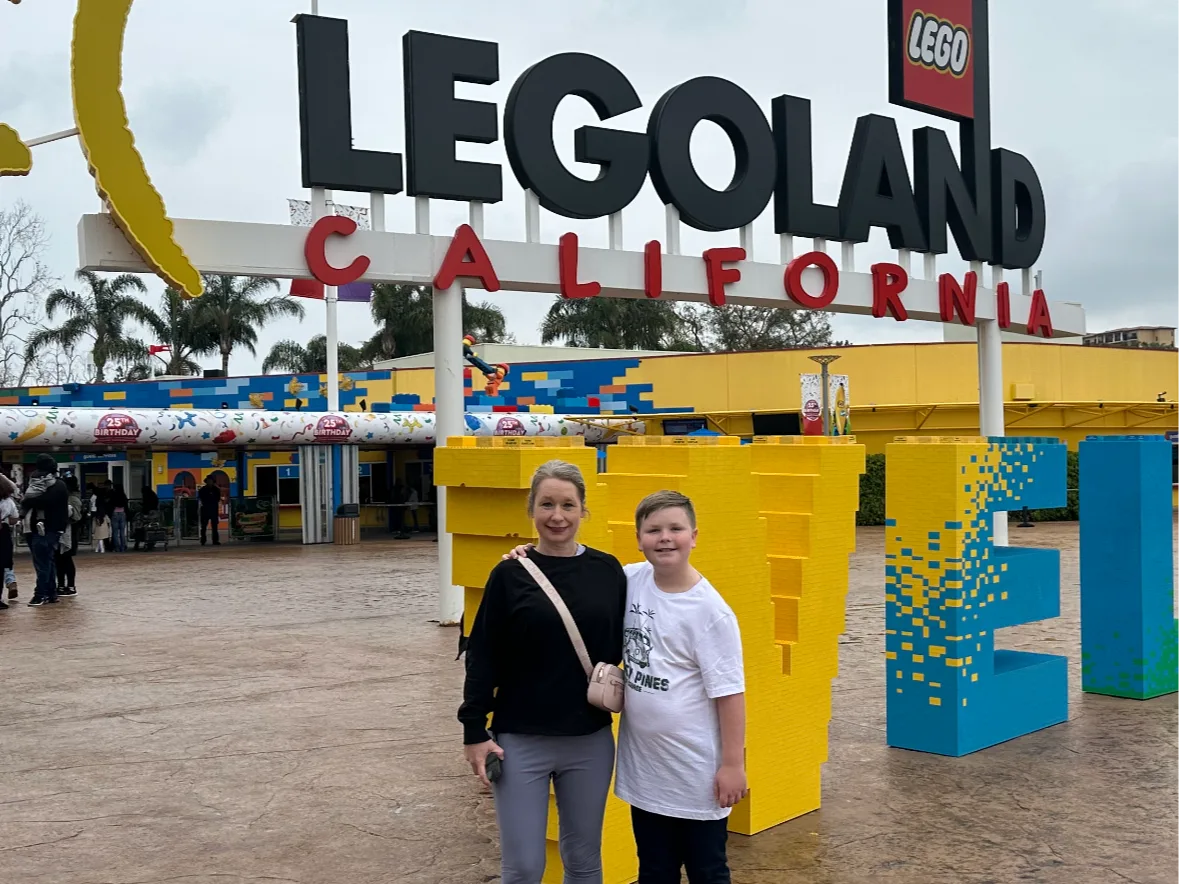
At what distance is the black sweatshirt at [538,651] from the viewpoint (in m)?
3.42

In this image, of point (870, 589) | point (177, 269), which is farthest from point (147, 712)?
point (870, 589)

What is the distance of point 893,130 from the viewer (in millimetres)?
15930

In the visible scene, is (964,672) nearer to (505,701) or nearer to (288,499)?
(505,701)

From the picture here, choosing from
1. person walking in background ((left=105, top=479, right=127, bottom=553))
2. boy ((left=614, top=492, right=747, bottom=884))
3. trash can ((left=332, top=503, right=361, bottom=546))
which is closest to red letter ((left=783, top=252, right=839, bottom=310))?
boy ((left=614, top=492, right=747, bottom=884))

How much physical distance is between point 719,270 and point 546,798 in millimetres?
10504

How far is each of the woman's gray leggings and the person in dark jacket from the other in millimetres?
11242

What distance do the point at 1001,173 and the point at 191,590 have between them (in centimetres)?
1337

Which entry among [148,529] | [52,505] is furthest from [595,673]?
[148,529]

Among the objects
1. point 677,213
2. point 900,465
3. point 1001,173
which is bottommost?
point 900,465

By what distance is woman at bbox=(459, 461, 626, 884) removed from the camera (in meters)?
3.43

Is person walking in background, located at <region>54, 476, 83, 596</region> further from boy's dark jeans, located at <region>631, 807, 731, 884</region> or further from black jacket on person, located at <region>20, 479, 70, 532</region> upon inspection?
boy's dark jeans, located at <region>631, 807, 731, 884</region>

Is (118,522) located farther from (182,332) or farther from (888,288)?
(182,332)

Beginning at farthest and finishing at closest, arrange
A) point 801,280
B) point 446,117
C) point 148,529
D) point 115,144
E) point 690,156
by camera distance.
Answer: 1. point 148,529
2. point 801,280
3. point 690,156
4. point 446,117
5. point 115,144

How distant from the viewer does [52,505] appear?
43.3ft
